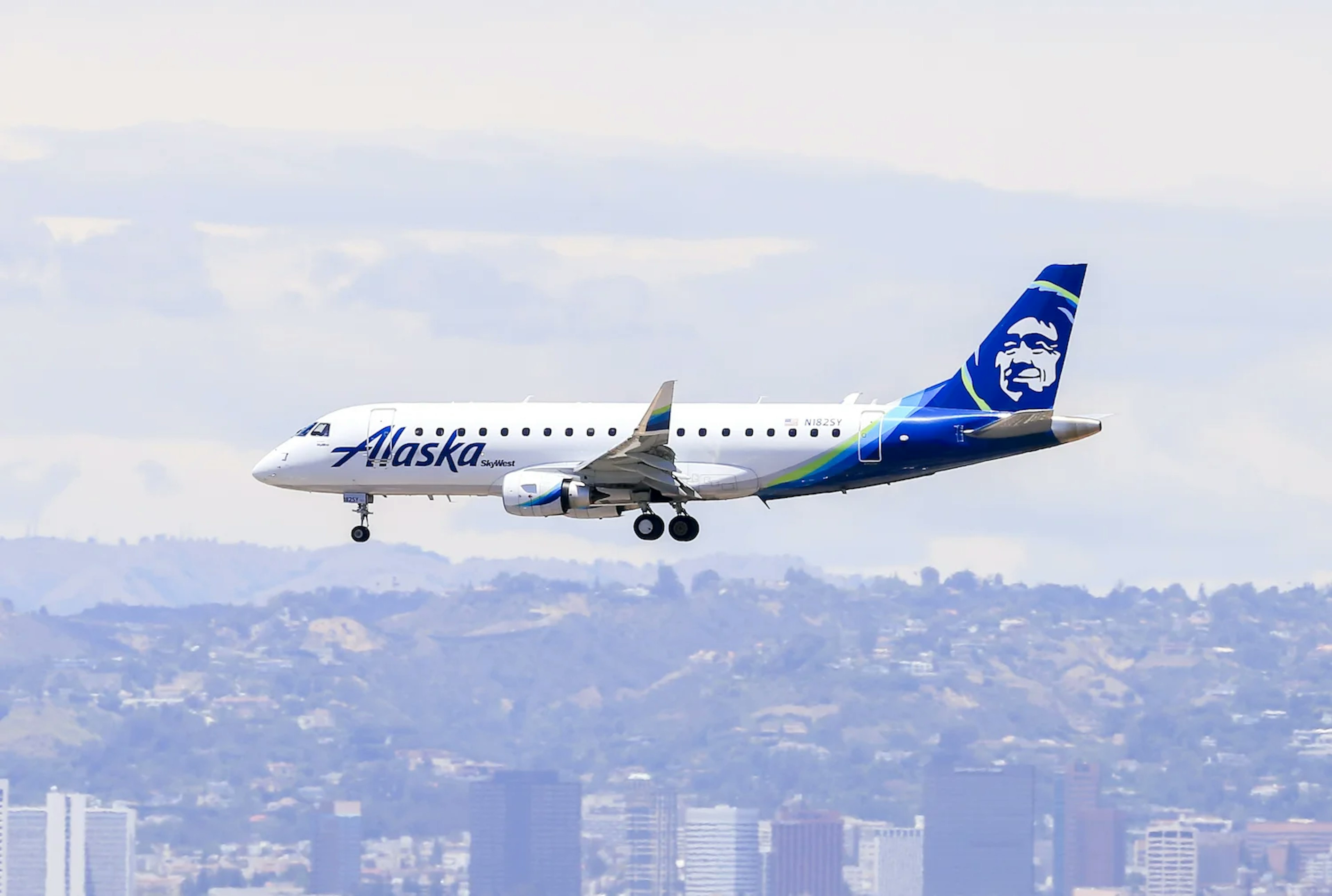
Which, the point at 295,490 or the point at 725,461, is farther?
the point at 295,490

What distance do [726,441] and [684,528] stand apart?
190 inches

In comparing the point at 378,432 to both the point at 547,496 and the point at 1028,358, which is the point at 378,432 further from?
the point at 1028,358

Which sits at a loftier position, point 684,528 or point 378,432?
point 378,432

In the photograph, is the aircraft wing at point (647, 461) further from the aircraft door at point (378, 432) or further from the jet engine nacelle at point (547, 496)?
the aircraft door at point (378, 432)

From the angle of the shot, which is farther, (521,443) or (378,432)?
(378,432)

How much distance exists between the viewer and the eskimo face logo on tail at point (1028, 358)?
11212cm

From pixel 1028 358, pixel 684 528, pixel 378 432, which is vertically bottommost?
pixel 684 528

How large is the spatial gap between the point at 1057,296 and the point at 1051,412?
629 centimetres

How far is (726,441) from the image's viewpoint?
111250 millimetres

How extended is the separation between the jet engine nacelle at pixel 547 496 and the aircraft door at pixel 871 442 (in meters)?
11.4

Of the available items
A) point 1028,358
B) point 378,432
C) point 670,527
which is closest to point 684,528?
point 670,527

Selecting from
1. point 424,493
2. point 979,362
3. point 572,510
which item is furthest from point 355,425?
point 979,362

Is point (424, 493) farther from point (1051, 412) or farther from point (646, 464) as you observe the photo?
point (1051, 412)

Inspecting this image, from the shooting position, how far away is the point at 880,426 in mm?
110500
